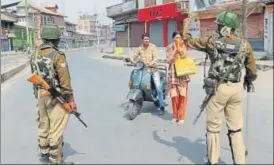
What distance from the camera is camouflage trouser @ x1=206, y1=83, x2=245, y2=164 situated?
371 centimetres

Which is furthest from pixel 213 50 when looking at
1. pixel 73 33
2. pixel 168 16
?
pixel 73 33

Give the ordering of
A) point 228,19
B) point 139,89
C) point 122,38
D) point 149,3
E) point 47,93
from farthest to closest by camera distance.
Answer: point 122,38 → point 149,3 → point 139,89 → point 47,93 → point 228,19

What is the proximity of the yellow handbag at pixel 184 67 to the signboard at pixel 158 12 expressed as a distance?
2313 centimetres

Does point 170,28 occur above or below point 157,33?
above

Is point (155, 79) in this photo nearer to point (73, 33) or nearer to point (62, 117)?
point (62, 117)

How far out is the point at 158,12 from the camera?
32.1m

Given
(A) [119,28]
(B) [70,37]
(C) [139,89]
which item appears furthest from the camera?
(B) [70,37]

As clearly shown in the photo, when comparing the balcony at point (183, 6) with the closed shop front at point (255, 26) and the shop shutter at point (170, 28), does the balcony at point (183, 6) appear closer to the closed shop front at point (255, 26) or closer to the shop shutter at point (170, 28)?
the shop shutter at point (170, 28)

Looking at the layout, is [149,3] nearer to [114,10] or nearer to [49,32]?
[114,10]

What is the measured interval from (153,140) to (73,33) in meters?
86.5

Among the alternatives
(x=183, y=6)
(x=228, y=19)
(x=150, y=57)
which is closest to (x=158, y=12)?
(x=183, y=6)

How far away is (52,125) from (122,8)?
3870cm

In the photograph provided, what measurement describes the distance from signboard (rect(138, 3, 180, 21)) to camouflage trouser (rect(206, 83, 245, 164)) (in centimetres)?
2550

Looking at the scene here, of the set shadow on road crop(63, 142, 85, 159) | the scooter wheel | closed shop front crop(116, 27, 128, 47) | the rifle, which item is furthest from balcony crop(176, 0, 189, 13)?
the rifle
